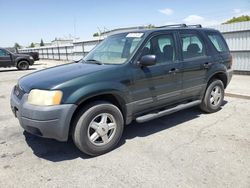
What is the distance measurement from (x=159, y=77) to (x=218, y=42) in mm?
2210

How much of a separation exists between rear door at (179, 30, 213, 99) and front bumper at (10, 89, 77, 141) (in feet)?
7.94

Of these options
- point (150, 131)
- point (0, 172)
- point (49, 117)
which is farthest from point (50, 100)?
point (150, 131)

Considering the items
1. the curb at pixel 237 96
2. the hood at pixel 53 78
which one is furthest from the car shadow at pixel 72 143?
the curb at pixel 237 96

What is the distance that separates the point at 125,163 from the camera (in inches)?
136

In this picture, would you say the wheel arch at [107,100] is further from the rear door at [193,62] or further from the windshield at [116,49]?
the rear door at [193,62]

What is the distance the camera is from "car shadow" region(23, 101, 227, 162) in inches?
149

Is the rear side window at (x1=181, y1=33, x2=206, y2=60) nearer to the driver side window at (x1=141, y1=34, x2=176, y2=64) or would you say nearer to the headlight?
the driver side window at (x1=141, y1=34, x2=176, y2=64)

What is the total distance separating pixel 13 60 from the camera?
18125mm

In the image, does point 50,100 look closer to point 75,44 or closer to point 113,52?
point 113,52

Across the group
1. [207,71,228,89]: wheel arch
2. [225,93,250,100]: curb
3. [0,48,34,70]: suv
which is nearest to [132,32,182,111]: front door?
[207,71,228,89]: wheel arch

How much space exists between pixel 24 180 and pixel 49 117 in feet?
2.74

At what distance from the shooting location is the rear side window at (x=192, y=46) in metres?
4.79

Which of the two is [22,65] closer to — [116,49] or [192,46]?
[116,49]

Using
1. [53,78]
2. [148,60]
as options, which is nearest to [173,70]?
[148,60]
